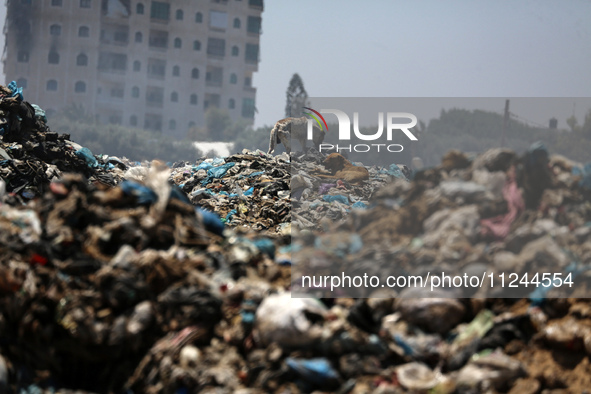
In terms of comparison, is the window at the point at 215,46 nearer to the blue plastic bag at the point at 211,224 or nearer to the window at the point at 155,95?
the window at the point at 155,95

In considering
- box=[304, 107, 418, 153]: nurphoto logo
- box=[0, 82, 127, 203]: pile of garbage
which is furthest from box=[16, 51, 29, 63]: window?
box=[304, 107, 418, 153]: nurphoto logo

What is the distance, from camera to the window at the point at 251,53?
64812mm

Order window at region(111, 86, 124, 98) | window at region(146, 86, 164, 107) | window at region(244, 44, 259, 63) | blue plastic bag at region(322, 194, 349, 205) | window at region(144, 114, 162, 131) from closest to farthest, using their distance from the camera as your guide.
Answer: blue plastic bag at region(322, 194, 349, 205) → window at region(111, 86, 124, 98) → window at region(144, 114, 162, 131) → window at region(146, 86, 164, 107) → window at region(244, 44, 259, 63)

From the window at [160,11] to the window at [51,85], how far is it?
10.6 meters

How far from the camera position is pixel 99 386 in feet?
11.5

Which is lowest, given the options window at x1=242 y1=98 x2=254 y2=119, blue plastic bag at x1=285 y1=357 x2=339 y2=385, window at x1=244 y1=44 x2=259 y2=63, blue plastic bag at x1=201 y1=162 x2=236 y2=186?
blue plastic bag at x1=285 y1=357 x2=339 y2=385

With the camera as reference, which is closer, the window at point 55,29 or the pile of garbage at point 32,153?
the pile of garbage at point 32,153

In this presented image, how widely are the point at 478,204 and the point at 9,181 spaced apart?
6.06 metres

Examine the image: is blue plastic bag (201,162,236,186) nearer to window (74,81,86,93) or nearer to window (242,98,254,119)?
window (74,81,86,93)

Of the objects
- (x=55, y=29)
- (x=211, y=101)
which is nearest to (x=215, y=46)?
(x=211, y=101)

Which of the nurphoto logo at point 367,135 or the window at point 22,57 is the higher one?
the window at point 22,57

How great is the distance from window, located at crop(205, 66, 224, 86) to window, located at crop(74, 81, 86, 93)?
11.2 metres

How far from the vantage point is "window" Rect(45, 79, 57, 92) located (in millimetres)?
60469

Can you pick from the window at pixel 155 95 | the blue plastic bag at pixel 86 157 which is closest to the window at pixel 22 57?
the window at pixel 155 95
